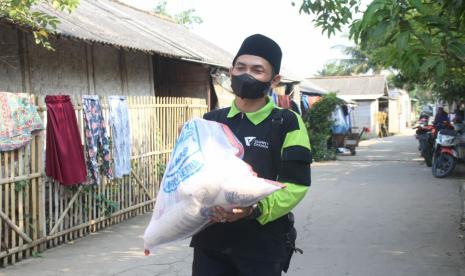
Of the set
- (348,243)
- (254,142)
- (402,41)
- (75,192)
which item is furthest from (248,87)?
(75,192)

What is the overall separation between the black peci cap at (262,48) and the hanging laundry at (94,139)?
4.45m

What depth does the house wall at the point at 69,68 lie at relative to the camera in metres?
7.09

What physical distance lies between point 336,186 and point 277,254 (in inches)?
357

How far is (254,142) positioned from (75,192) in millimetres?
4642

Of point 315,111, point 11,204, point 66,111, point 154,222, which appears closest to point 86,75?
point 66,111

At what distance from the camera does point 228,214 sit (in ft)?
6.81

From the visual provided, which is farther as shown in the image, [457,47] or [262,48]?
[457,47]

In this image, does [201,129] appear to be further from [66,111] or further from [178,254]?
[66,111]

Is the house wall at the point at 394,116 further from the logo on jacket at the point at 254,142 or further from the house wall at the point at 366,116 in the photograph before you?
the logo on jacket at the point at 254,142

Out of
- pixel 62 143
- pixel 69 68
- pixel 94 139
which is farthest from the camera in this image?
pixel 69 68

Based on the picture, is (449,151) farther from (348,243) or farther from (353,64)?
(353,64)

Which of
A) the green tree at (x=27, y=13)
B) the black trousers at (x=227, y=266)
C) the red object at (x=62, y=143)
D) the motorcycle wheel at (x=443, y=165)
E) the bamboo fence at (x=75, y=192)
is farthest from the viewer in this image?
the motorcycle wheel at (x=443, y=165)

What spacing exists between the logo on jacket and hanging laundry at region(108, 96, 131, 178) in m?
5.06

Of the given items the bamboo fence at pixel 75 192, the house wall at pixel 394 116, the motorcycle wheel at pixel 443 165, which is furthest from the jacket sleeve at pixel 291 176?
the house wall at pixel 394 116
